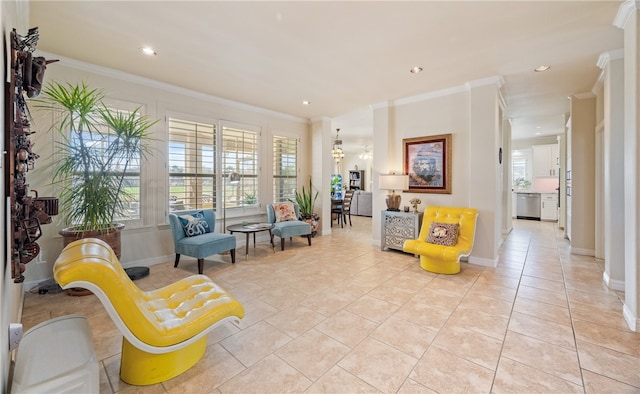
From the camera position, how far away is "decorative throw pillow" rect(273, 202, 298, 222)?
5375mm

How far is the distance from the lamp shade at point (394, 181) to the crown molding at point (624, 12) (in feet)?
9.19

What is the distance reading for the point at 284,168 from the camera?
6.20m

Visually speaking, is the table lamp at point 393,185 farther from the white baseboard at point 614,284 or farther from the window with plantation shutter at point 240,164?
the white baseboard at point 614,284

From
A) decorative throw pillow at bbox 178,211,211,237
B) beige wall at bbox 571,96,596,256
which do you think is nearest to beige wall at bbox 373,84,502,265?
beige wall at bbox 571,96,596,256

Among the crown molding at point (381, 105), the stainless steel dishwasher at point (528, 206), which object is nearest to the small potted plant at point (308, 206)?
the crown molding at point (381, 105)

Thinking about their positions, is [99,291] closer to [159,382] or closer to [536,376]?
[159,382]

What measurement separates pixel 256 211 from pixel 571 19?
203 inches

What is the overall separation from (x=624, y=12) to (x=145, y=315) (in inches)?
175

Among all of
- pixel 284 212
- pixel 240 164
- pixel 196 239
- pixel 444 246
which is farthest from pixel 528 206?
pixel 196 239

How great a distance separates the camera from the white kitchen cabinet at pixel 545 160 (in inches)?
326

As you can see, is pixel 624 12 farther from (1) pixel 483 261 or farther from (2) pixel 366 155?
(2) pixel 366 155

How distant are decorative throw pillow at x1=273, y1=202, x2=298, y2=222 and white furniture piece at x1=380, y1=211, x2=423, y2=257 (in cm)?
180

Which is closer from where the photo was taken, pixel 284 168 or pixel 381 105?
pixel 381 105

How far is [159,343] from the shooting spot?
5.43ft
